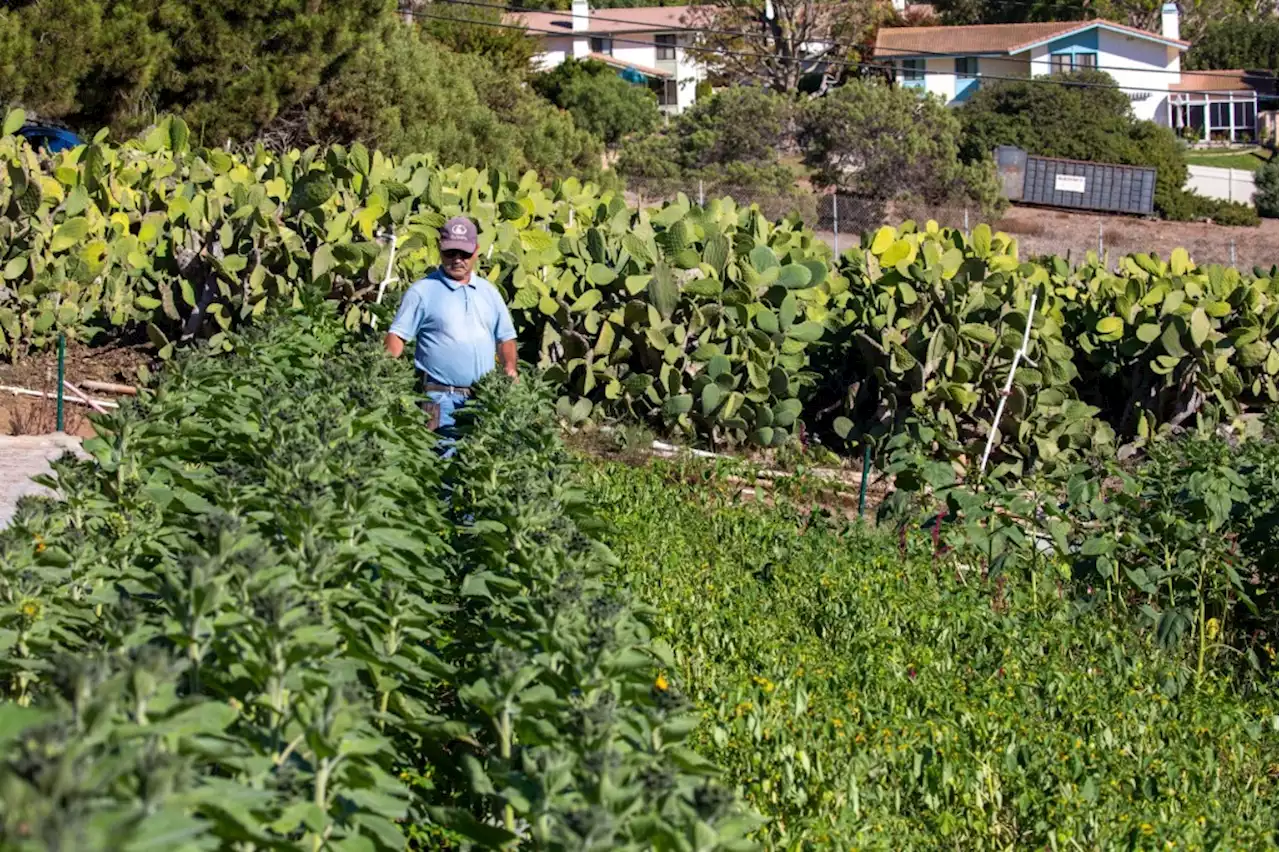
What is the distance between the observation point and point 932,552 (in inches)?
340

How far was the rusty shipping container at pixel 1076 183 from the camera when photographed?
47.2 metres

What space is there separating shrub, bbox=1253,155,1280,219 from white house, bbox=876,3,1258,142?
1299 centimetres

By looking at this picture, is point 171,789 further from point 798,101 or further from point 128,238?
point 798,101

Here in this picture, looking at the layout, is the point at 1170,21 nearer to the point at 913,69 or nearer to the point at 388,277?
the point at 913,69

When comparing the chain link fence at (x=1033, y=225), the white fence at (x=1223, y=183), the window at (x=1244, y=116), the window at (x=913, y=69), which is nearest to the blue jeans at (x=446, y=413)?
the chain link fence at (x=1033, y=225)

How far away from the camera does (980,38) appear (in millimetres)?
66062

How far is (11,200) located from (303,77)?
9797 millimetres

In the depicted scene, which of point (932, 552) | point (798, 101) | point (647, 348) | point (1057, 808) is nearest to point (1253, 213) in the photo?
point (798, 101)

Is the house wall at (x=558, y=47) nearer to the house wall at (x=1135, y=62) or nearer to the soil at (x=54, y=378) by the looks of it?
the house wall at (x=1135, y=62)

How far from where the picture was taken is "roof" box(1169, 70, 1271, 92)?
225ft

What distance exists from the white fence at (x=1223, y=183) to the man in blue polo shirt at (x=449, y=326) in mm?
46349

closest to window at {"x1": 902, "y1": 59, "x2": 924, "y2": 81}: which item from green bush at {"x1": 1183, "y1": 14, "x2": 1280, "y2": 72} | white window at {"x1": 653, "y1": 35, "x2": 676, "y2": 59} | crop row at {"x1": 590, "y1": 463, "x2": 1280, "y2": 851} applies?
white window at {"x1": 653, "y1": 35, "x2": 676, "y2": 59}

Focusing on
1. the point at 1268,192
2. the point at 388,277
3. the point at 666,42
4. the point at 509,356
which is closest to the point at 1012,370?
A: the point at 388,277

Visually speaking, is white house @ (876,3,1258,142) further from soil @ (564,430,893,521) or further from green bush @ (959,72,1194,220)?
soil @ (564,430,893,521)
